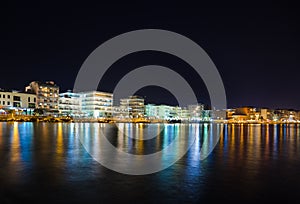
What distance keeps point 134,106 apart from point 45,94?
64.3 meters

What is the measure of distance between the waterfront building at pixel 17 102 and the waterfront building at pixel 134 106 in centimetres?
6760

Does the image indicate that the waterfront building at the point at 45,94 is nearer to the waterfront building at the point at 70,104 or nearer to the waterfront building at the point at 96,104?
the waterfront building at the point at 70,104

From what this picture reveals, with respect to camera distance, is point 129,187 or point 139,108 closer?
point 129,187

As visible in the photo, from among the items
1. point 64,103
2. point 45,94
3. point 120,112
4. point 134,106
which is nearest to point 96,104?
point 64,103

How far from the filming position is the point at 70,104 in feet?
A: 464

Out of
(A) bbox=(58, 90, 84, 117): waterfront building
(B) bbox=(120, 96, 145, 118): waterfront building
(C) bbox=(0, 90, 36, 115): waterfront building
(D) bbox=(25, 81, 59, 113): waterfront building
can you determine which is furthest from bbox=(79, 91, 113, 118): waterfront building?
(C) bbox=(0, 90, 36, 115): waterfront building

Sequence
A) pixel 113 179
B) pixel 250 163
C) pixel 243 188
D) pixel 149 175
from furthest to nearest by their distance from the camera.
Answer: pixel 250 163
pixel 149 175
pixel 113 179
pixel 243 188

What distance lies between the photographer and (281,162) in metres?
15.8

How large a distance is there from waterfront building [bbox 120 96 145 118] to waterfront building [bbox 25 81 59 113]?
51.6 meters

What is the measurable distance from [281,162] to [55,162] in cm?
1247

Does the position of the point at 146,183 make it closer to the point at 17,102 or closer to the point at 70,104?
the point at 17,102

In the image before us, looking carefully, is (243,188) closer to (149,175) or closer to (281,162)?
(149,175)

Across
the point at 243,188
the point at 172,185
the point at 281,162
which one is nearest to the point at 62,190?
the point at 172,185

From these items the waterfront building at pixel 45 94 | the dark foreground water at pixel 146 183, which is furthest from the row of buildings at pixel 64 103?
the dark foreground water at pixel 146 183
